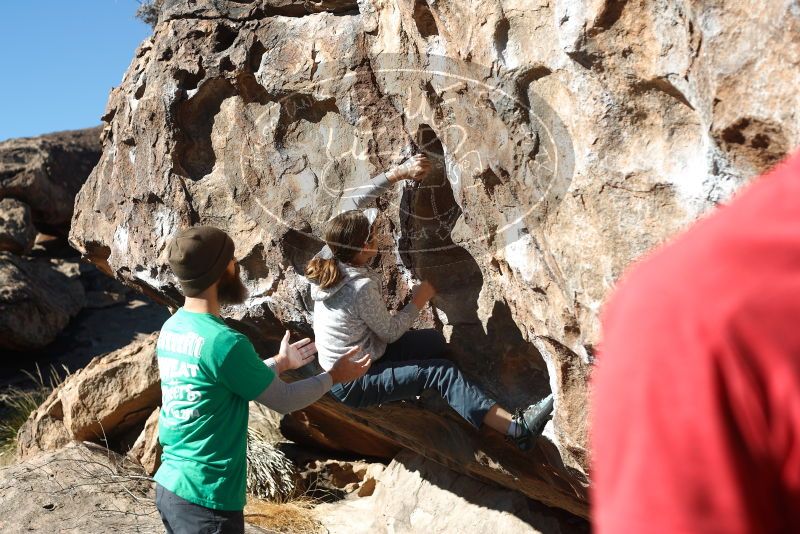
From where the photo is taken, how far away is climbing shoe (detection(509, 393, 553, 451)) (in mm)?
3352

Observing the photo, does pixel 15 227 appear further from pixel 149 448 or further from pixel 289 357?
pixel 289 357

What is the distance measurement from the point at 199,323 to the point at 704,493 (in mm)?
2210

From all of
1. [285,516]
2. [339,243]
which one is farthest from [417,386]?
[285,516]

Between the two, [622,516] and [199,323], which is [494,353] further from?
[622,516]

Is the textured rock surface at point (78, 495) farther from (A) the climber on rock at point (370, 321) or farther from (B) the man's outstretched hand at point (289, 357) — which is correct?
(B) the man's outstretched hand at point (289, 357)

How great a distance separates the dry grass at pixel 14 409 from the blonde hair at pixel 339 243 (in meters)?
4.50

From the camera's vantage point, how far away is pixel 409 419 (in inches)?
174

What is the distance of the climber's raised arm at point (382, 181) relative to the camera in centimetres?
363

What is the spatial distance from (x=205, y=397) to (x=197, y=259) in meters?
0.43

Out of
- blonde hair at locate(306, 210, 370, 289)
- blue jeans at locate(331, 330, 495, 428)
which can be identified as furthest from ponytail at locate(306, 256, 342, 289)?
blue jeans at locate(331, 330, 495, 428)

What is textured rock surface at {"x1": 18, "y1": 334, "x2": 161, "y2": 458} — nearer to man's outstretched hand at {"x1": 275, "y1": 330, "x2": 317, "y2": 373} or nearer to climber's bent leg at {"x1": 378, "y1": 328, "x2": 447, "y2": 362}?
climber's bent leg at {"x1": 378, "y1": 328, "x2": 447, "y2": 362}

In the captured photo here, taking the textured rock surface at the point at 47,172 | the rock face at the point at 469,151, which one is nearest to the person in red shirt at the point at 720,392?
the rock face at the point at 469,151

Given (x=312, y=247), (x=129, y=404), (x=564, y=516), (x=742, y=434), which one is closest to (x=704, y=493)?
(x=742, y=434)

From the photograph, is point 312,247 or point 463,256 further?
point 312,247
